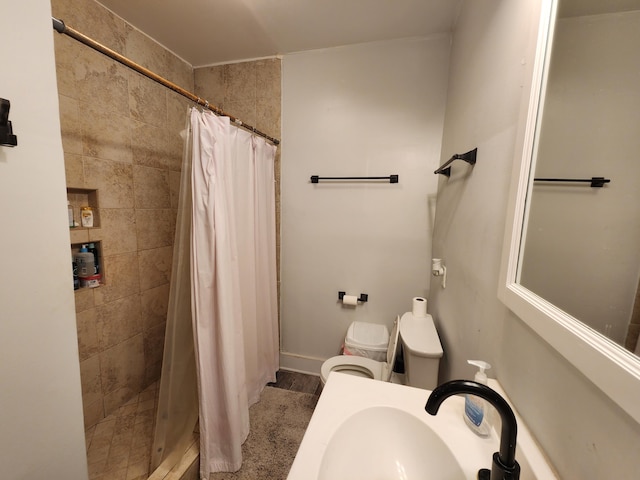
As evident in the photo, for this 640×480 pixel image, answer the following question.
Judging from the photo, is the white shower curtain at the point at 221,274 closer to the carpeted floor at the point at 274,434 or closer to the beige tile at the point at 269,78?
the carpeted floor at the point at 274,434

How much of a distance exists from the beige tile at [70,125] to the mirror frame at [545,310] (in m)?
1.98

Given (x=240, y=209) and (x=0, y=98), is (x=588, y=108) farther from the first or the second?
(x=240, y=209)

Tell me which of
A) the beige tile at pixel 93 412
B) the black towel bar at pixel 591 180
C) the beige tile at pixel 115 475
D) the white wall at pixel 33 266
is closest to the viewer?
the black towel bar at pixel 591 180

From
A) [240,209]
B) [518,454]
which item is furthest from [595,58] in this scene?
[240,209]

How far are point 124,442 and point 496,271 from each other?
2124 mm

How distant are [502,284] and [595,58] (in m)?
0.52

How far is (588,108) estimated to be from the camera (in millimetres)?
475

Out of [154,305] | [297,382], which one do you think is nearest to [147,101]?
[154,305]

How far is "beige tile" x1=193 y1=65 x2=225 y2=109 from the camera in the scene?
207 centimetres

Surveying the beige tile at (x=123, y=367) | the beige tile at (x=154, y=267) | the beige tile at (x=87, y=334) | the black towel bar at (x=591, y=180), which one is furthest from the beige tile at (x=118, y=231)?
the black towel bar at (x=591, y=180)

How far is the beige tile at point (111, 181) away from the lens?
1.44 meters

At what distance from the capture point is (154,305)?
6.07 feet

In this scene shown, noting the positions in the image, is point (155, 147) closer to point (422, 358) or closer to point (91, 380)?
point (91, 380)

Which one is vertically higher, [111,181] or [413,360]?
[111,181]
